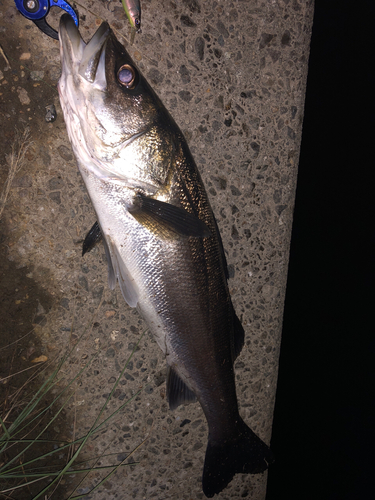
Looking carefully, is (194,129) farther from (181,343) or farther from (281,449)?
(281,449)

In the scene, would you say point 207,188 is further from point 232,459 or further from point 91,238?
point 232,459

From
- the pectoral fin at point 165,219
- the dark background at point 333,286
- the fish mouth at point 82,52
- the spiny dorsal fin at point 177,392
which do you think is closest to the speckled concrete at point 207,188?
the dark background at point 333,286

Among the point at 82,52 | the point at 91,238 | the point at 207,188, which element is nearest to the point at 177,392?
the point at 91,238

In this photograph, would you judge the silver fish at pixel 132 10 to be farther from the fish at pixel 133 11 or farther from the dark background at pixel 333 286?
the dark background at pixel 333 286

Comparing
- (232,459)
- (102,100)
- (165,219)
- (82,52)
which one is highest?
(82,52)

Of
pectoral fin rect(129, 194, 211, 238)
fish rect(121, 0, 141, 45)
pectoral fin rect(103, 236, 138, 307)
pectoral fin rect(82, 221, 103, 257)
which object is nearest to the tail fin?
pectoral fin rect(103, 236, 138, 307)

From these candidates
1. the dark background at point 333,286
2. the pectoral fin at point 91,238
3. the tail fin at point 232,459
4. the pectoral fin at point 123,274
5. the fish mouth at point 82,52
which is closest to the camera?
the fish mouth at point 82,52

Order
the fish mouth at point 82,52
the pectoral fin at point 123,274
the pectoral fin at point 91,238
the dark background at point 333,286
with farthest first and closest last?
the dark background at point 333,286 < the pectoral fin at point 91,238 < the pectoral fin at point 123,274 < the fish mouth at point 82,52
